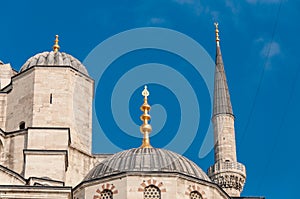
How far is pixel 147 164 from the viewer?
826 inches

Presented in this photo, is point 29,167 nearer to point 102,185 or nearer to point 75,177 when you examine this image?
point 75,177

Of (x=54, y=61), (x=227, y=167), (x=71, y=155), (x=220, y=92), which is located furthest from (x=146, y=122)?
(x=220, y=92)

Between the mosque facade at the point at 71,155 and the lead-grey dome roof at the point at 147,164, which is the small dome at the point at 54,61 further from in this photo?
the lead-grey dome roof at the point at 147,164

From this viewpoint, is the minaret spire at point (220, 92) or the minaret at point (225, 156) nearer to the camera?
the minaret at point (225, 156)

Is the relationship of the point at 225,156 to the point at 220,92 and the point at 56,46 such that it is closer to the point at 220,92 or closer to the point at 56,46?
the point at 220,92

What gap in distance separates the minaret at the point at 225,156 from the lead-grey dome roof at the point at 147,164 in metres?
8.22

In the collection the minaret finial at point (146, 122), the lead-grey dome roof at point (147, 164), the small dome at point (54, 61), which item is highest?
the small dome at point (54, 61)

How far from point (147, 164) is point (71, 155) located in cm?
457

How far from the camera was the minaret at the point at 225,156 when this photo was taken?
2983 centimetres

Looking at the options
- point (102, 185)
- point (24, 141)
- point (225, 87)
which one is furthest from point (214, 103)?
point (102, 185)

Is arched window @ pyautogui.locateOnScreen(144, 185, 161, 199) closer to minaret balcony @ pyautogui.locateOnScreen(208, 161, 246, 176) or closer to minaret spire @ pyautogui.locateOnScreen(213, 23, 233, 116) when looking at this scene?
minaret balcony @ pyautogui.locateOnScreen(208, 161, 246, 176)

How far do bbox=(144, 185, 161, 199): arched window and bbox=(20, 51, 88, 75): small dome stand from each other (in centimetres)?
737

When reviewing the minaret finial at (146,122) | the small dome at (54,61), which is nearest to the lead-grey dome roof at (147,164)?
the minaret finial at (146,122)

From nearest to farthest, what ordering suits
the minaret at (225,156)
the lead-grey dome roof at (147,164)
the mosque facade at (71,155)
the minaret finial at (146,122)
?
the mosque facade at (71,155) → the lead-grey dome roof at (147,164) → the minaret finial at (146,122) → the minaret at (225,156)
